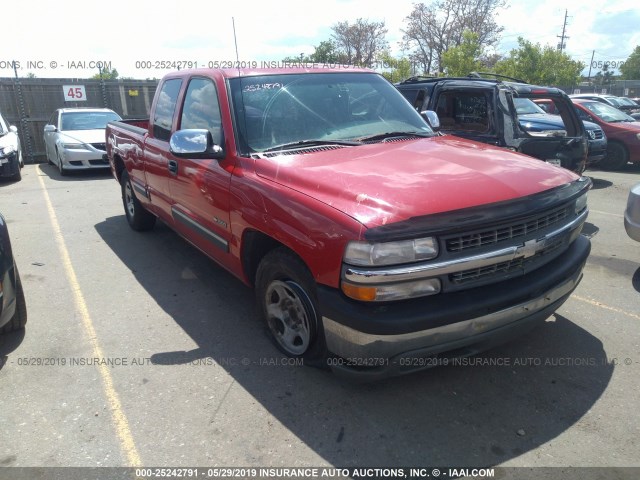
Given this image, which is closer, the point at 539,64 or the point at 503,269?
the point at 503,269

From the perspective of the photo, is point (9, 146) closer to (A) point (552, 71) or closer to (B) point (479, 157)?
(B) point (479, 157)

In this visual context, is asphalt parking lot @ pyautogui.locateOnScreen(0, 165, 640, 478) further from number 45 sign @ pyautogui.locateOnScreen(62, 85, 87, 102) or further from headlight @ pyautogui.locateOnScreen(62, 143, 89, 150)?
number 45 sign @ pyautogui.locateOnScreen(62, 85, 87, 102)

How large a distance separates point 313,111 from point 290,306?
5.06 feet

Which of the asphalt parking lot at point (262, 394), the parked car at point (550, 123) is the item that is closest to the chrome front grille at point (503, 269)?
the asphalt parking lot at point (262, 394)

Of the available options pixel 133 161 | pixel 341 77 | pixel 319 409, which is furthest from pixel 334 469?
pixel 133 161

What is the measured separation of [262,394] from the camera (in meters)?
→ 3.13

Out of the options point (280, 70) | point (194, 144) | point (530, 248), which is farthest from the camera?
point (280, 70)

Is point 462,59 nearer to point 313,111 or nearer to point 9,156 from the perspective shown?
point 9,156

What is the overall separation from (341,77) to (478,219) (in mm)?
2174

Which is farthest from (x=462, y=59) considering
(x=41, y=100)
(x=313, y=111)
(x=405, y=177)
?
(x=405, y=177)

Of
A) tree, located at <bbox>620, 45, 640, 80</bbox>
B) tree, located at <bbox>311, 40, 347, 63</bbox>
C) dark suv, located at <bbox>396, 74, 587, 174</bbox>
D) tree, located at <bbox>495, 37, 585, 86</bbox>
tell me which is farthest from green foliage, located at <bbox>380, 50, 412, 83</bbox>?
tree, located at <bbox>620, 45, 640, 80</bbox>

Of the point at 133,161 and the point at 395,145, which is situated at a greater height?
the point at 395,145

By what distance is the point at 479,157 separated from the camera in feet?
11.2

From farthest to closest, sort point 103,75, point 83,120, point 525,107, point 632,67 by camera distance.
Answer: point 632,67, point 103,75, point 83,120, point 525,107
